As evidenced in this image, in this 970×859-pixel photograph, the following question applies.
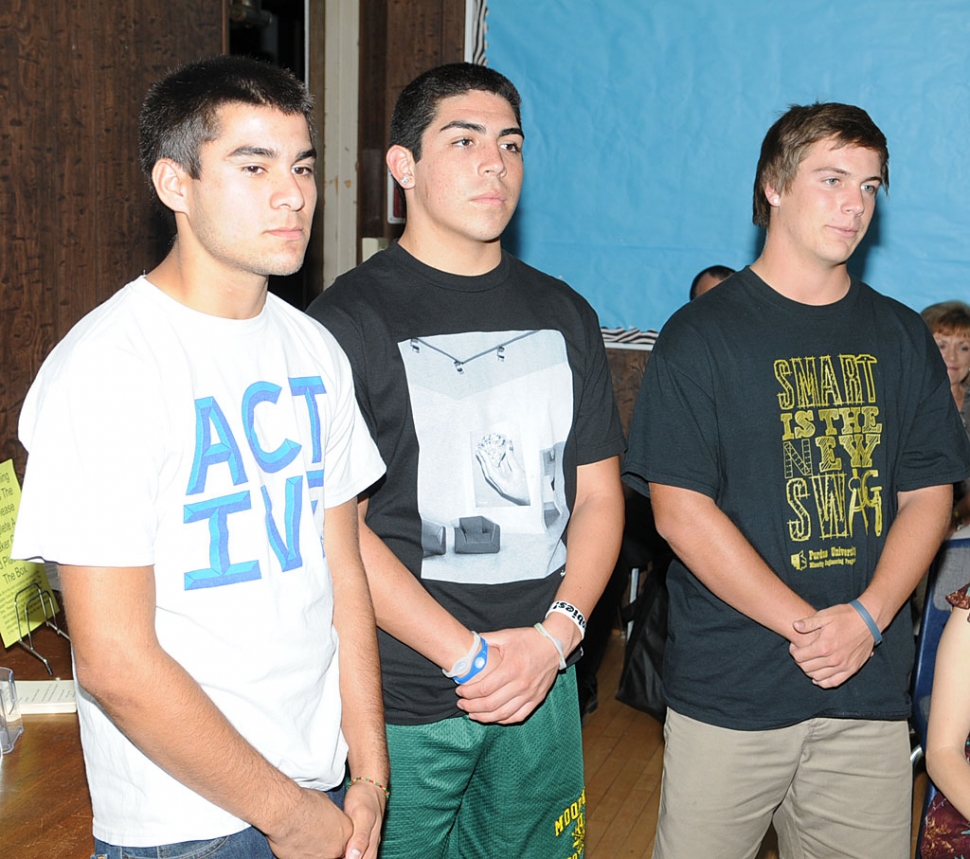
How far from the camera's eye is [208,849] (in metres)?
1.25

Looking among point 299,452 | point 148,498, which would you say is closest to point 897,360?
point 299,452

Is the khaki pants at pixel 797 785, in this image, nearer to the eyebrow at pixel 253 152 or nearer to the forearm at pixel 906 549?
the forearm at pixel 906 549

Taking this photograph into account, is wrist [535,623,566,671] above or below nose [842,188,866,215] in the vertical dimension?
below

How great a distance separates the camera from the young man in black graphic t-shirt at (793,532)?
1.87m

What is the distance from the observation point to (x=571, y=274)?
13.1ft

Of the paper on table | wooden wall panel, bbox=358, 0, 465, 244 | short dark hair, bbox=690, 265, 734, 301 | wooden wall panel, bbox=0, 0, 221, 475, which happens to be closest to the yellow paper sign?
the paper on table

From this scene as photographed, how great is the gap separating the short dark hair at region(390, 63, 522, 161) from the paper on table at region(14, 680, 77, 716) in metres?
1.14

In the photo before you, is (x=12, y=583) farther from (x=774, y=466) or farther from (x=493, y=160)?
(x=774, y=466)

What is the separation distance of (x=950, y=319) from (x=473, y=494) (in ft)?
7.31

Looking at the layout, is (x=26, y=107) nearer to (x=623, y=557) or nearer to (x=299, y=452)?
(x=299, y=452)

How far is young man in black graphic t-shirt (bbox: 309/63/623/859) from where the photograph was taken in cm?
170

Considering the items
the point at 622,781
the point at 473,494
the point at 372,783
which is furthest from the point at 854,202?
the point at 622,781

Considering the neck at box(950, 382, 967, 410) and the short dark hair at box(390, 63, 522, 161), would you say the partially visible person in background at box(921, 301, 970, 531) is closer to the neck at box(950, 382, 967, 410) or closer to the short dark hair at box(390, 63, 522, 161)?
the neck at box(950, 382, 967, 410)

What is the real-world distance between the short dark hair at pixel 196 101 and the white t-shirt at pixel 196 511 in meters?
0.18
